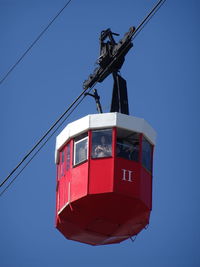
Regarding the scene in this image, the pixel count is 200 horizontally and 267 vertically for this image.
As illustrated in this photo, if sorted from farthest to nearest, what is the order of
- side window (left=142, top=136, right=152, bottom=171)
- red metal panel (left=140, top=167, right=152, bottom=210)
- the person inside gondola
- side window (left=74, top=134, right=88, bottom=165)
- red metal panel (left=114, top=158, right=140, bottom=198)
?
side window (left=142, top=136, right=152, bottom=171), side window (left=74, top=134, right=88, bottom=165), red metal panel (left=140, top=167, right=152, bottom=210), the person inside gondola, red metal panel (left=114, top=158, right=140, bottom=198)

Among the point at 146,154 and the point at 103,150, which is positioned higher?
the point at 146,154

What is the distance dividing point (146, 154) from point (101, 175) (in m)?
2.22

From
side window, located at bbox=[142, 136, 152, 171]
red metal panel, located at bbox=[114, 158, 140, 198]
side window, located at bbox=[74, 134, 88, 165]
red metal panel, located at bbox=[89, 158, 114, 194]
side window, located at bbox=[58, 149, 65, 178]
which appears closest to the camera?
red metal panel, located at bbox=[89, 158, 114, 194]

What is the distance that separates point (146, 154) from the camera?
1390 inches

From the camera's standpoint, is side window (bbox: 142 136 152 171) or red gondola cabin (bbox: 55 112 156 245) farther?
side window (bbox: 142 136 152 171)

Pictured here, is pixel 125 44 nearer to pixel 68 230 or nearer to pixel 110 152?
pixel 110 152

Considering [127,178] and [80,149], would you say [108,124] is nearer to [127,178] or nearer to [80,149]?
[80,149]

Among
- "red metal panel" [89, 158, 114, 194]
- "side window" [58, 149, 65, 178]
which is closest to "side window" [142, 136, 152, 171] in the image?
"red metal panel" [89, 158, 114, 194]

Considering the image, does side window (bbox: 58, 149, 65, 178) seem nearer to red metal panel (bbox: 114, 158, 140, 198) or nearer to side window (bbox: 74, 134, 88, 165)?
side window (bbox: 74, 134, 88, 165)

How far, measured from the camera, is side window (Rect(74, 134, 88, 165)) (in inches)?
1364

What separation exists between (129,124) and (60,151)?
320cm

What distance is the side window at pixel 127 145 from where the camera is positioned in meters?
34.5

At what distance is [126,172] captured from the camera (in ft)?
112

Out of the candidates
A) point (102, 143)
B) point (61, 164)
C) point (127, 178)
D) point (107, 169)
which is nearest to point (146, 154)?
point (127, 178)
